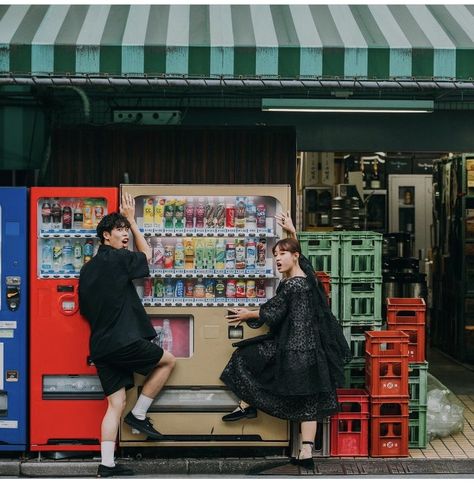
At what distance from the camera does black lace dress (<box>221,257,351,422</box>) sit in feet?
26.2

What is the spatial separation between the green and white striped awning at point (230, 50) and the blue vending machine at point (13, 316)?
1.38 metres

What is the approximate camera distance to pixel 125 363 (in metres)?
8.00

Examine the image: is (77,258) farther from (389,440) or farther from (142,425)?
(389,440)

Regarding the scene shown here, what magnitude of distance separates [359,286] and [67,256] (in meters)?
2.81

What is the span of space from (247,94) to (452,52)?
3.29 metres

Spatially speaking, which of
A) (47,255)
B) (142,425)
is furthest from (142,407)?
(47,255)

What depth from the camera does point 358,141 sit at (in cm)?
1200

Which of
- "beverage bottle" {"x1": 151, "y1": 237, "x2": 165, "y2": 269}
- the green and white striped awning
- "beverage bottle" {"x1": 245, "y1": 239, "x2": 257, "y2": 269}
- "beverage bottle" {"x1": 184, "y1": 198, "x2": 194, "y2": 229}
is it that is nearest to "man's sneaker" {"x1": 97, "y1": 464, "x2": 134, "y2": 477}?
"beverage bottle" {"x1": 151, "y1": 237, "x2": 165, "y2": 269}

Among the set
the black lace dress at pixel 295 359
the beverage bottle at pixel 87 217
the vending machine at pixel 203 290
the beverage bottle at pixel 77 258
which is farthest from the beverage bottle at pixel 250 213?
the beverage bottle at pixel 77 258

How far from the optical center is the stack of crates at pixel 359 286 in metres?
9.07

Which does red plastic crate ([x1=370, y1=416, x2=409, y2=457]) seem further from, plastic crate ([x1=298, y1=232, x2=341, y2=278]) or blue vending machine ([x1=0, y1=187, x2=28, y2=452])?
blue vending machine ([x1=0, y1=187, x2=28, y2=452])

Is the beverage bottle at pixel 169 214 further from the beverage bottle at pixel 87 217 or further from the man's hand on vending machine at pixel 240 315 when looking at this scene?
the man's hand on vending machine at pixel 240 315

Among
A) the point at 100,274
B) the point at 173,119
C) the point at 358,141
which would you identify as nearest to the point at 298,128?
the point at 358,141

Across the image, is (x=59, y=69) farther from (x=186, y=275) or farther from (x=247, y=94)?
(x=247, y=94)
